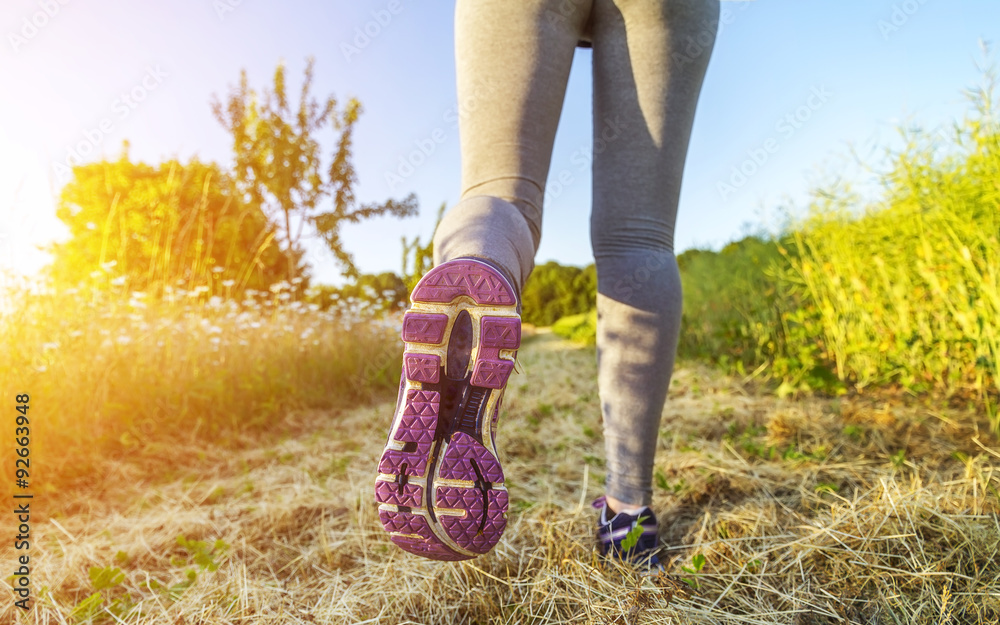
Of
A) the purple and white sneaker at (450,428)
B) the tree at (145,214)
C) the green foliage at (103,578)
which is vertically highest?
the tree at (145,214)

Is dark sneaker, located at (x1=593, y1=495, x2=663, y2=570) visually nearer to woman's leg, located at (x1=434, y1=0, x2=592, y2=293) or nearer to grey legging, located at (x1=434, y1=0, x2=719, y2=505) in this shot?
grey legging, located at (x1=434, y1=0, x2=719, y2=505)

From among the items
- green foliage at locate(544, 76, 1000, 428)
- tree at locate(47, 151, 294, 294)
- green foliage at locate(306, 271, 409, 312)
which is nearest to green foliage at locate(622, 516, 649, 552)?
green foliage at locate(544, 76, 1000, 428)

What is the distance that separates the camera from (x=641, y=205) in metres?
0.99

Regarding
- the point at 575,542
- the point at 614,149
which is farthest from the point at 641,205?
the point at 575,542

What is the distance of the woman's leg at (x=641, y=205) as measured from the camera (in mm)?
980

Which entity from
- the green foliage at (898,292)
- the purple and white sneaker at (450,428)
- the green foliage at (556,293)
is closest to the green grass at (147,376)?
the purple and white sneaker at (450,428)

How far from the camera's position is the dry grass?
800mm

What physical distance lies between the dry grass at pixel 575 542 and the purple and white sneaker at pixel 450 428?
228mm

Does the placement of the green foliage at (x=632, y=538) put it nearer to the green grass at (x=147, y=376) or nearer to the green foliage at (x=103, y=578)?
the green foliage at (x=103, y=578)

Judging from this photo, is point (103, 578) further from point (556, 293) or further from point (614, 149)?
point (556, 293)

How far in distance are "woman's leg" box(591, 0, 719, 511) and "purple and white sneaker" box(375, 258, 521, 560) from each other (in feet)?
1.30

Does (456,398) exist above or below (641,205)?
below

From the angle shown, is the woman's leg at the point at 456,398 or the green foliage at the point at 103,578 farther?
the green foliage at the point at 103,578

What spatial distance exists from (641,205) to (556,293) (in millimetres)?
9342
